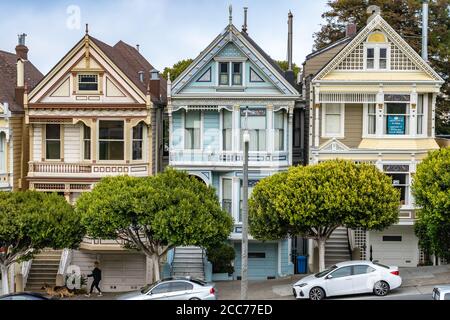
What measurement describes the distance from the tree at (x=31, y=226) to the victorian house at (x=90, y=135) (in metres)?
3.67

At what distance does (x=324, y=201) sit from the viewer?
79.4ft

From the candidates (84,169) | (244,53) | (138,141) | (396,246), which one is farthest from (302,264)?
(84,169)

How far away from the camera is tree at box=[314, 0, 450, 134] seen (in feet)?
107

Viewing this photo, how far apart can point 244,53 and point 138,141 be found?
18.7 feet

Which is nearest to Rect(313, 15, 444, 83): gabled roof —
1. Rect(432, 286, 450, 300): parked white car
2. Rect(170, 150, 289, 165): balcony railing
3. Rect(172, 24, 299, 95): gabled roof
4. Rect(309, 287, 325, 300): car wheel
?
Rect(172, 24, 299, 95): gabled roof

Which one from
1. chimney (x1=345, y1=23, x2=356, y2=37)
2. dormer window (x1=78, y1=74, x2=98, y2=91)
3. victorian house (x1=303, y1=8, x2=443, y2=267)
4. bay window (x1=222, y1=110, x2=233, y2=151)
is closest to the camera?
dormer window (x1=78, y1=74, x2=98, y2=91)

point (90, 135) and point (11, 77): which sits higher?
point (11, 77)

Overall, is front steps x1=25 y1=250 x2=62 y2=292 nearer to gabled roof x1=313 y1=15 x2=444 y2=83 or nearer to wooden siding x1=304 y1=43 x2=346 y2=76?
gabled roof x1=313 y1=15 x2=444 y2=83

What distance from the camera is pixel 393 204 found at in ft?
81.0

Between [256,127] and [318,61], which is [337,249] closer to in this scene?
[256,127]

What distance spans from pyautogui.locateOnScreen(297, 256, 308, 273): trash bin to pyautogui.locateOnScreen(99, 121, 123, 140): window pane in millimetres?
8888

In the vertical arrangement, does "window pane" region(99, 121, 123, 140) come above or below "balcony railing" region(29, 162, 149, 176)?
above

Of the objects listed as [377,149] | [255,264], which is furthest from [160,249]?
[377,149]

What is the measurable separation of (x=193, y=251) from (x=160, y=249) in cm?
275
